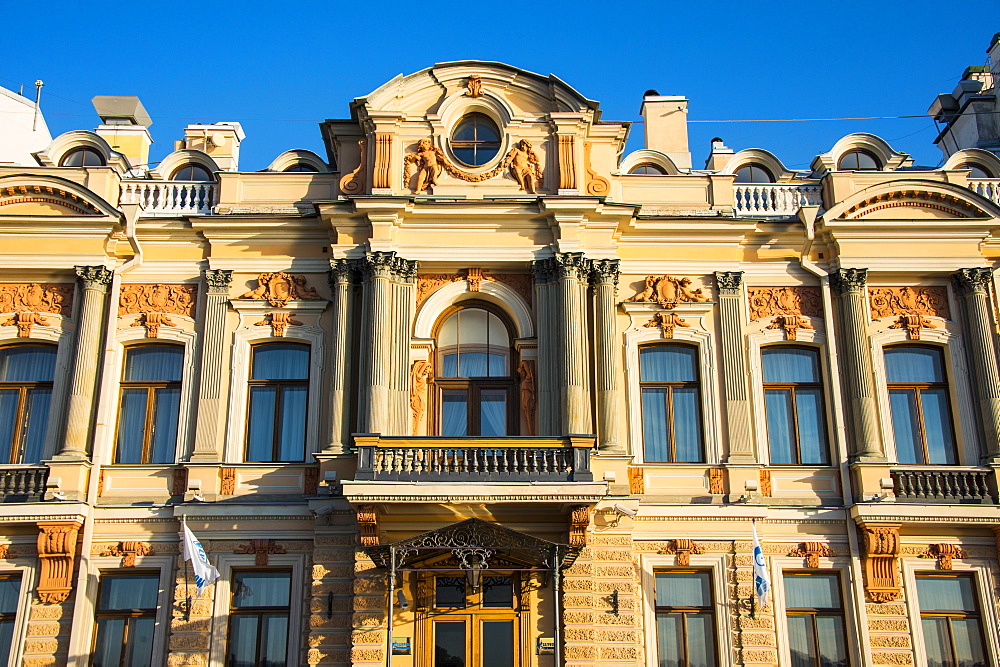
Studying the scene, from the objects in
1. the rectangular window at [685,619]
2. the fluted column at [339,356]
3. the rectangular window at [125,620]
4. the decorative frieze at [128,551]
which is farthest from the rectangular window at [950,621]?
the decorative frieze at [128,551]

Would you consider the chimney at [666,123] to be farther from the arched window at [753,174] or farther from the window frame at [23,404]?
the window frame at [23,404]

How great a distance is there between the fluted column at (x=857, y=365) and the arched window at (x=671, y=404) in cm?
265

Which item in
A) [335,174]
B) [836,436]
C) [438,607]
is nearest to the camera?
[438,607]

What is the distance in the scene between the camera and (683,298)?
65.8 feet

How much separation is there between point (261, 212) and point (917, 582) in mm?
13135

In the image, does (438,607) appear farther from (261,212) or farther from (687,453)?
(261,212)

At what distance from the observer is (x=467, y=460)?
1742cm

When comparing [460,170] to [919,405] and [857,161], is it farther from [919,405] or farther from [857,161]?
[919,405]

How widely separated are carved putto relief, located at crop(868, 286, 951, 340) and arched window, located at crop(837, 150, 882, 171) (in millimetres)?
2724

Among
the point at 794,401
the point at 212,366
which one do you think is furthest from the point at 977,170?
the point at 212,366

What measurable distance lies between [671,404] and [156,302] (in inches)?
372

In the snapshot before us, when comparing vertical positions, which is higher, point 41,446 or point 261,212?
point 261,212

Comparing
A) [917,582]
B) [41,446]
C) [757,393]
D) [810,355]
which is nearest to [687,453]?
[757,393]

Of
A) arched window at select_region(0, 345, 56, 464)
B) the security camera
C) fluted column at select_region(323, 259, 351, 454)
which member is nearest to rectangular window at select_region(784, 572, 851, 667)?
the security camera
